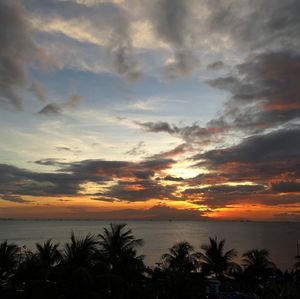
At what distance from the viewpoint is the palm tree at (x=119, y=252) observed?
24.0 metres

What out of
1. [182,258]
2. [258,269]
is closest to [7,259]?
[182,258]

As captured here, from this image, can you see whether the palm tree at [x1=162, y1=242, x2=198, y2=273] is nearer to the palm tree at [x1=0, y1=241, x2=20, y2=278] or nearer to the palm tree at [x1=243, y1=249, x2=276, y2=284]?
the palm tree at [x1=243, y1=249, x2=276, y2=284]

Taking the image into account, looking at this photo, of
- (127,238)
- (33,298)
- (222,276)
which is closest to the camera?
(33,298)

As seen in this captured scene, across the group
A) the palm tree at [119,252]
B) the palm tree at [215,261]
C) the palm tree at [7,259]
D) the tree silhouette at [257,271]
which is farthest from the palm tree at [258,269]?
the palm tree at [7,259]

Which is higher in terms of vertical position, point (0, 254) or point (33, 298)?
point (0, 254)

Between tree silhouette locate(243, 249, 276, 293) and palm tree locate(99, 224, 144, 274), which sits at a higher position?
palm tree locate(99, 224, 144, 274)

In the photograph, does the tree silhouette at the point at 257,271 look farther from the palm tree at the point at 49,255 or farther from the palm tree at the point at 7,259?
the palm tree at the point at 49,255

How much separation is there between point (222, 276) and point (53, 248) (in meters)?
25.7

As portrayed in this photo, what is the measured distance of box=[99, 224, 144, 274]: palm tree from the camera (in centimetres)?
2396

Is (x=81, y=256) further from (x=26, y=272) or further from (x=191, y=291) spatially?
(x=191, y=291)

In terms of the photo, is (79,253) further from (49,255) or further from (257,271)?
(257,271)

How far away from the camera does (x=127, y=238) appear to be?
25.7 metres

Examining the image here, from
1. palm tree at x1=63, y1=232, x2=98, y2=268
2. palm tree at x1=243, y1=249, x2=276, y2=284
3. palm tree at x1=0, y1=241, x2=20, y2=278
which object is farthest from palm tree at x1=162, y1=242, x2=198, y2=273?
palm tree at x1=63, y1=232, x2=98, y2=268

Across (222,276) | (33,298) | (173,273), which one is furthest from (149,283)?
(222,276)
